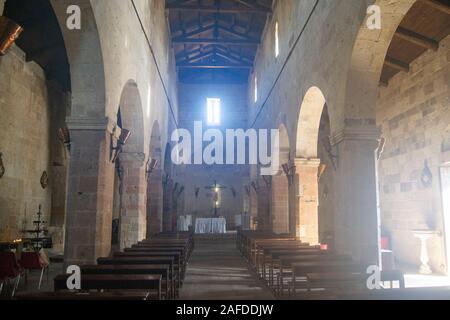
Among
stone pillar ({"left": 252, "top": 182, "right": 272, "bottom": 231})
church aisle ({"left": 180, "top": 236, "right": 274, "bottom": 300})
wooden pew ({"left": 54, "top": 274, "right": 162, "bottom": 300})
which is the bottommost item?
church aisle ({"left": 180, "top": 236, "right": 274, "bottom": 300})

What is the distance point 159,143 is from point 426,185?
901cm

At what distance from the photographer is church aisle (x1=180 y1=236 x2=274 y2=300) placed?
747cm

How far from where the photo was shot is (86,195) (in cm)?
687

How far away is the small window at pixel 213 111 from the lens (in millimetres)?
26078

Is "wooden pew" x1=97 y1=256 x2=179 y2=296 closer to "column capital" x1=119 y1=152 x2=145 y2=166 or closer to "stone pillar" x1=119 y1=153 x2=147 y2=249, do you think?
"stone pillar" x1=119 y1=153 x2=147 y2=249

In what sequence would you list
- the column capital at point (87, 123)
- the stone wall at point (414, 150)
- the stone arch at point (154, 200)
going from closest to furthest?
the column capital at point (87, 123), the stone wall at point (414, 150), the stone arch at point (154, 200)

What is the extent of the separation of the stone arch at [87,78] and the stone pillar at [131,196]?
3.97 metres

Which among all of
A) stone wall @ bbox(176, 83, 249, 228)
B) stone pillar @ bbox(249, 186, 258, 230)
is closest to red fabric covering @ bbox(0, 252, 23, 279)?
stone pillar @ bbox(249, 186, 258, 230)

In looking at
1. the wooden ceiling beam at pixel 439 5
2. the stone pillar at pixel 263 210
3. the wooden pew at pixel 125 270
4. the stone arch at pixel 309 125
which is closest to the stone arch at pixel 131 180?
the stone arch at pixel 309 125

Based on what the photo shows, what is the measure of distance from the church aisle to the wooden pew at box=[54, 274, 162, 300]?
2413 mm

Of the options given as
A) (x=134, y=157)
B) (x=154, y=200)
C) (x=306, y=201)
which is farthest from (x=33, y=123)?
(x=306, y=201)

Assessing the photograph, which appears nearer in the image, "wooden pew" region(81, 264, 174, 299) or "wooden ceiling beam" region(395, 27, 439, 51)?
"wooden pew" region(81, 264, 174, 299)

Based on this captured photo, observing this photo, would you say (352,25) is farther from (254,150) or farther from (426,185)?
(254,150)

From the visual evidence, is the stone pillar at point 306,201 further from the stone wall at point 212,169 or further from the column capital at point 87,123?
the stone wall at point 212,169
